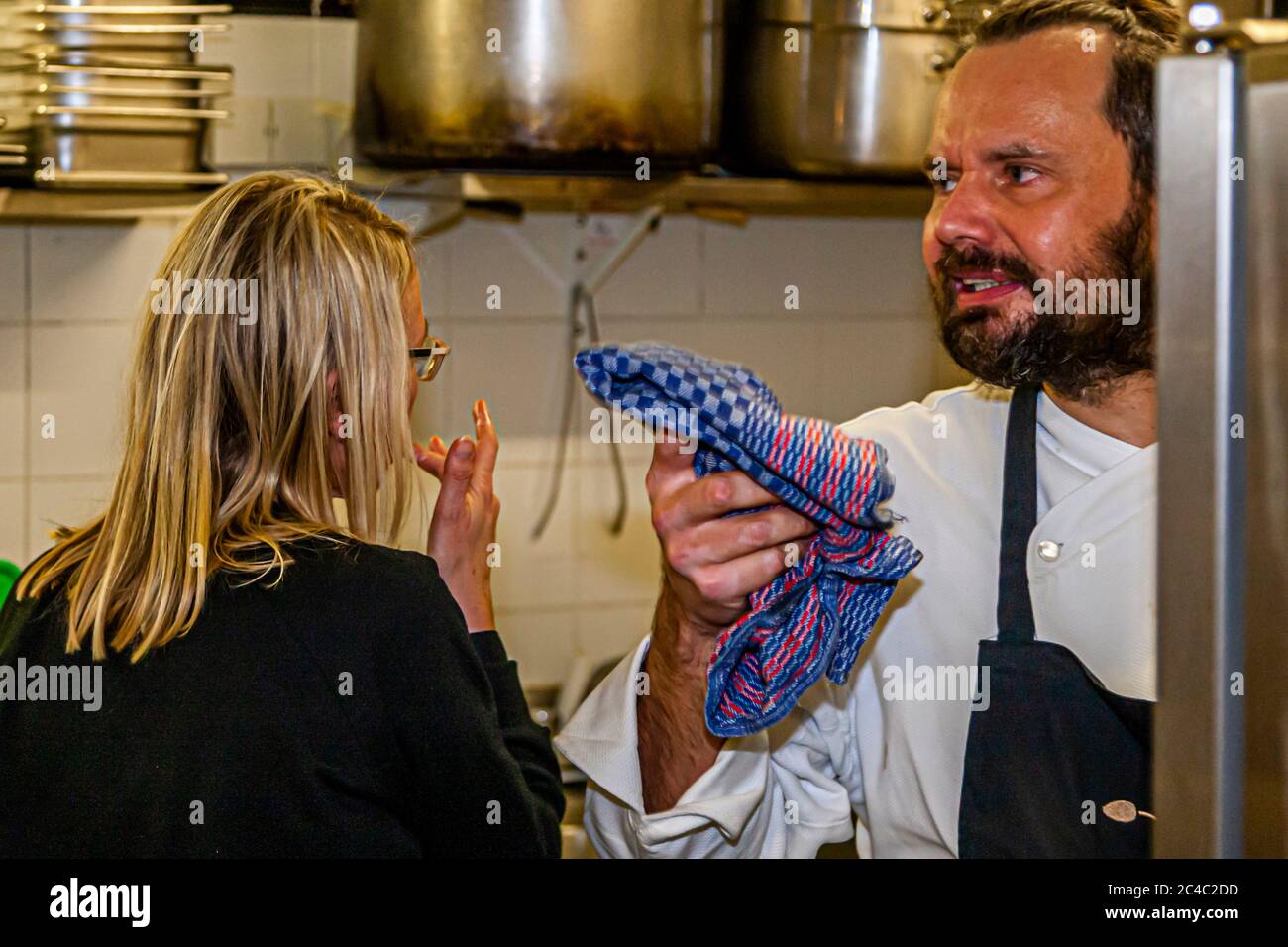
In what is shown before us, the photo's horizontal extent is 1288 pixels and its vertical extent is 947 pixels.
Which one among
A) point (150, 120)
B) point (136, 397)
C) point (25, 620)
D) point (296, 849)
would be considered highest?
point (150, 120)

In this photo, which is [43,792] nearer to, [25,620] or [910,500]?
[25,620]

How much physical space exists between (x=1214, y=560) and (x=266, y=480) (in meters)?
0.62

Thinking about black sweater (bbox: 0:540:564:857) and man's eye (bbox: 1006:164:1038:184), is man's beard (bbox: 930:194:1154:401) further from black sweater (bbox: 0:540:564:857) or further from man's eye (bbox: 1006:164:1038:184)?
black sweater (bbox: 0:540:564:857)

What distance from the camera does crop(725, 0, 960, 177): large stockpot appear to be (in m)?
1.45

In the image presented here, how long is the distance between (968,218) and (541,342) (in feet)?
3.04

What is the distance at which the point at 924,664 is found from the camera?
99 cm

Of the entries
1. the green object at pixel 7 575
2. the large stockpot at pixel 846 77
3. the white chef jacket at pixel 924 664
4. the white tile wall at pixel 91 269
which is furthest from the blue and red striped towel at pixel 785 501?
the white tile wall at pixel 91 269

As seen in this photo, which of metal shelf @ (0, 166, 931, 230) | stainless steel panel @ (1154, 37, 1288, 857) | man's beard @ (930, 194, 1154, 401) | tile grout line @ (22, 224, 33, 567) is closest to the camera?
stainless steel panel @ (1154, 37, 1288, 857)

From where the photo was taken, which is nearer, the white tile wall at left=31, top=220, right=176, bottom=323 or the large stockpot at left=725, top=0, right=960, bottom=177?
the large stockpot at left=725, top=0, right=960, bottom=177

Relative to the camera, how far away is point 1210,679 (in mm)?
486

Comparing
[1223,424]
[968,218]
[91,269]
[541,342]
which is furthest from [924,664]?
[91,269]

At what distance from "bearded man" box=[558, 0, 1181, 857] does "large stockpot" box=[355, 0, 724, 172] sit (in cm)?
44

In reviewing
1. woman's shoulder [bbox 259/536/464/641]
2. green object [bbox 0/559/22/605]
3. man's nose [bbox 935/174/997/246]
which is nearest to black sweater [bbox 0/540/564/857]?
woman's shoulder [bbox 259/536/464/641]
